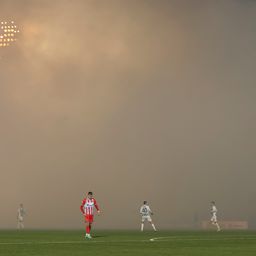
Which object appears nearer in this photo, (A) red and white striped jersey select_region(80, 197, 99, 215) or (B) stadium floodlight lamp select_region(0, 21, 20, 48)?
(A) red and white striped jersey select_region(80, 197, 99, 215)

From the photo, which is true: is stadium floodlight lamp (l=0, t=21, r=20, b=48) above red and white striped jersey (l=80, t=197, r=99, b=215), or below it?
above

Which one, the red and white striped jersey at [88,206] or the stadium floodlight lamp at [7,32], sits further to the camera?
the stadium floodlight lamp at [7,32]

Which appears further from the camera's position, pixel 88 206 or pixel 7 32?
pixel 7 32

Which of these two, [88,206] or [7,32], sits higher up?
[7,32]

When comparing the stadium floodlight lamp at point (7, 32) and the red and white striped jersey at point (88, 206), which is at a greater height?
the stadium floodlight lamp at point (7, 32)

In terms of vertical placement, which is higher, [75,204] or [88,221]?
[75,204]
